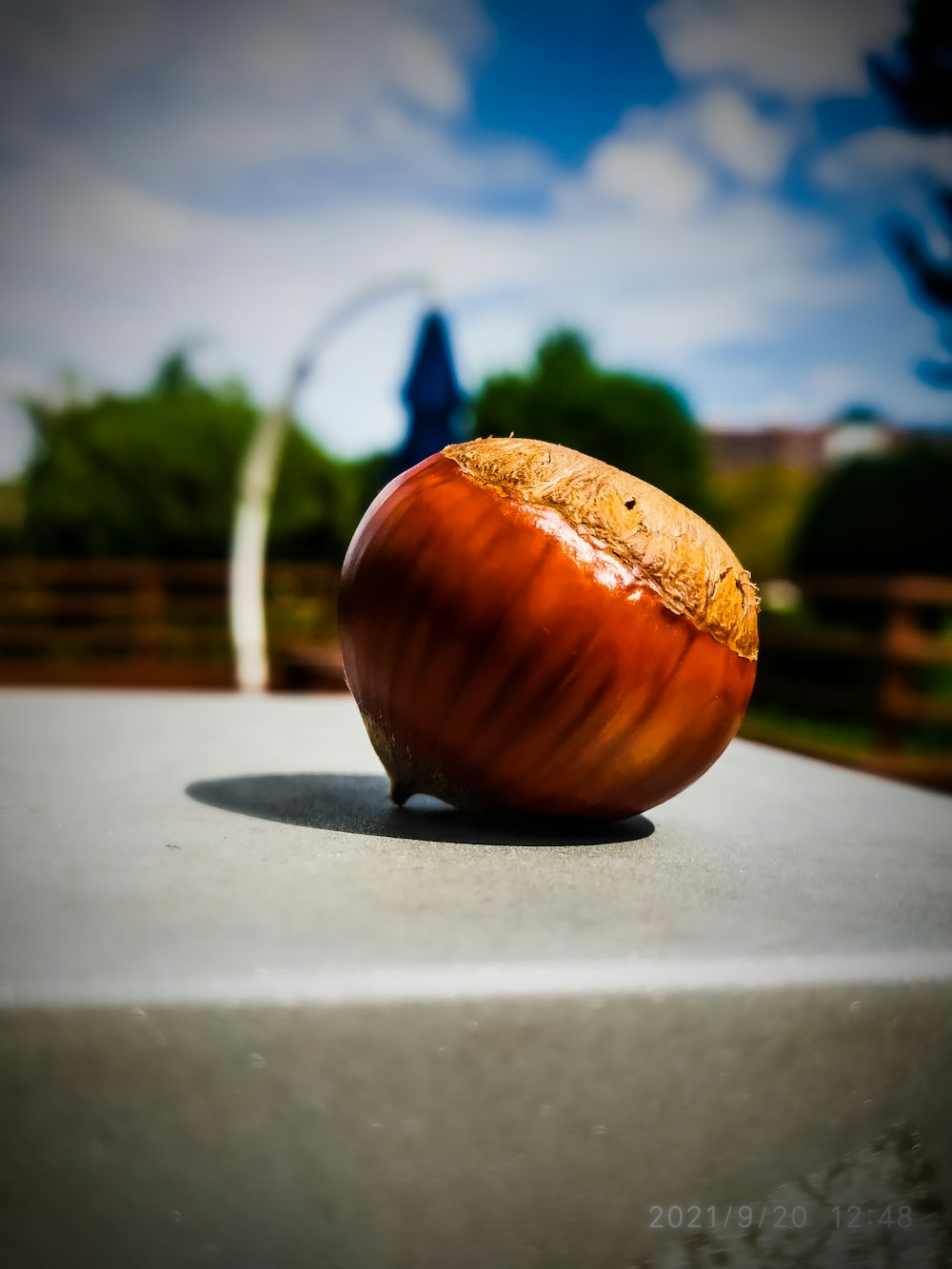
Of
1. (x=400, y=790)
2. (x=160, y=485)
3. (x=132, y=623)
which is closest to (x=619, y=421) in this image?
(x=160, y=485)

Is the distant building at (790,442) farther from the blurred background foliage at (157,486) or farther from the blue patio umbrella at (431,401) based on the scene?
the blue patio umbrella at (431,401)

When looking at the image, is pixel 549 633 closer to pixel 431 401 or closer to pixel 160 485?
pixel 431 401

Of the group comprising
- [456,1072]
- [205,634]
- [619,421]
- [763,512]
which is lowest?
[205,634]

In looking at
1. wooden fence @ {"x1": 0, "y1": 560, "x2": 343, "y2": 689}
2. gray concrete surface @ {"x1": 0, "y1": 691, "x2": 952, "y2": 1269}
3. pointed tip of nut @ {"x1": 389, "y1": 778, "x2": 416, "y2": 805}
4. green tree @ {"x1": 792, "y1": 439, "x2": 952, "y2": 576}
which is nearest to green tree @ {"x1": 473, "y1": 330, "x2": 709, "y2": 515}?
green tree @ {"x1": 792, "y1": 439, "x2": 952, "y2": 576}

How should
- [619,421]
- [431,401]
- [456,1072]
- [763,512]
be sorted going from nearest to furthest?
[456,1072], [431,401], [619,421], [763,512]

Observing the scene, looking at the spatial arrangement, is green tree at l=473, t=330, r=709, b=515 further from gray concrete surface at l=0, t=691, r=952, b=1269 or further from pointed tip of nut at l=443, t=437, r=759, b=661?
gray concrete surface at l=0, t=691, r=952, b=1269

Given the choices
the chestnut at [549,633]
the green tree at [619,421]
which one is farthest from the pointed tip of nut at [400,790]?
the green tree at [619,421]
